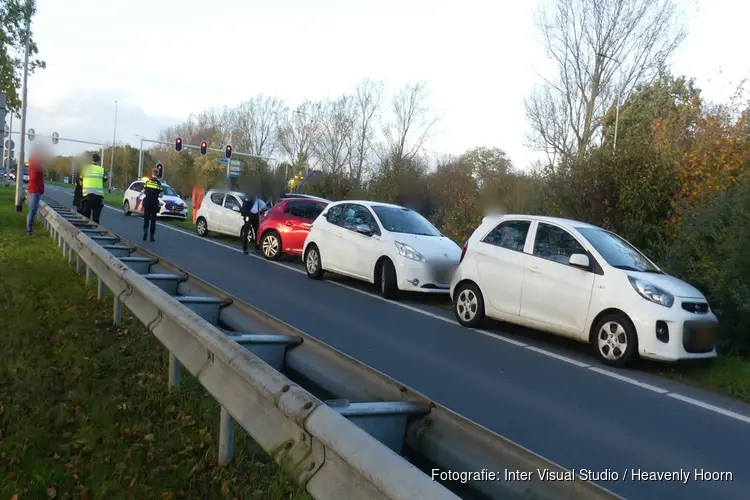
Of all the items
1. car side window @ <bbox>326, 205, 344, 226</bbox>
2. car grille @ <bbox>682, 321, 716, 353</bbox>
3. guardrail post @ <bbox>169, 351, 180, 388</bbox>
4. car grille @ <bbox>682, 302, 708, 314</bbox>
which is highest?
car side window @ <bbox>326, 205, 344, 226</bbox>

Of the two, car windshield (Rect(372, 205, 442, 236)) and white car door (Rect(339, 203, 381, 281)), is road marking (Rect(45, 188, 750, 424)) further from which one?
car windshield (Rect(372, 205, 442, 236))

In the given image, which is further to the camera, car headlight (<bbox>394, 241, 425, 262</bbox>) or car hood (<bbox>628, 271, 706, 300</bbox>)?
car headlight (<bbox>394, 241, 425, 262</bbox>)

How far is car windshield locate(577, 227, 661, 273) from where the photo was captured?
7973mm

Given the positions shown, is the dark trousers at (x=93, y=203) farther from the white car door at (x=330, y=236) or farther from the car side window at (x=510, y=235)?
the car side window at (x=510, y=235)

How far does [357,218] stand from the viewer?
1252 cm

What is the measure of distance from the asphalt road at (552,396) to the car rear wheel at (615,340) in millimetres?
220

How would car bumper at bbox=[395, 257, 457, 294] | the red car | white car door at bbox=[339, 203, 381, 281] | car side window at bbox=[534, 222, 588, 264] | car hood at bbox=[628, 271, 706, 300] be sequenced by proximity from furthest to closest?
the red car < white car door at bbox=[339, 203, 381, 281] < car bumper at bbox=[395, 257, 457, 294] < car side window at bbox=[534, 222, 588, 264] < car hood at bbox=[628, 271, 706, 300]

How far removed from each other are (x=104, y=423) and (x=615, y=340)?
5561 millimetres

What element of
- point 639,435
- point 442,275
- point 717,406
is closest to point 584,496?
point 639,435

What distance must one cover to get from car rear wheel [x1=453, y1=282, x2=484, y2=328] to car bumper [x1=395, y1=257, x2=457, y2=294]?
4.70 ft

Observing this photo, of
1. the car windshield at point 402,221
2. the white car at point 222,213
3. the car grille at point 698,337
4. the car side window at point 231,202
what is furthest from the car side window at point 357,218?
the car side window at point 231,202

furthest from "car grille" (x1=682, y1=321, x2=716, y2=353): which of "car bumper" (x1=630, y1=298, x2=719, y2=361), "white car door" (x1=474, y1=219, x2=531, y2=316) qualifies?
"white car door" (x1=474, y1=219, x2=531, y2=316)

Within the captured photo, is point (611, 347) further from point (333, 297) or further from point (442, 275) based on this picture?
point (333, 297)

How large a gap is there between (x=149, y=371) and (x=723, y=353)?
7.33m
